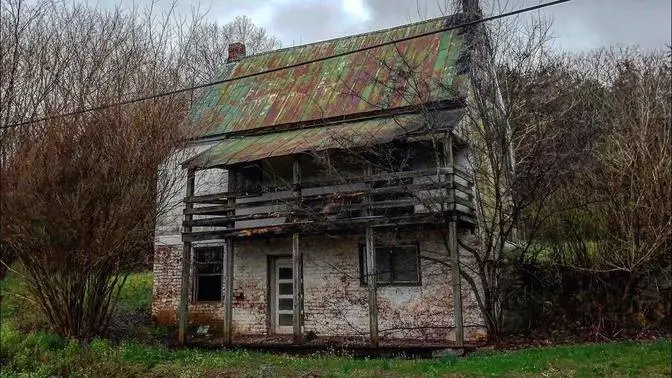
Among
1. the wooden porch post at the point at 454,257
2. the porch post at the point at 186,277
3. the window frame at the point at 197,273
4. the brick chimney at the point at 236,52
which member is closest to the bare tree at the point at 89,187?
the porch post at the point at 186,277

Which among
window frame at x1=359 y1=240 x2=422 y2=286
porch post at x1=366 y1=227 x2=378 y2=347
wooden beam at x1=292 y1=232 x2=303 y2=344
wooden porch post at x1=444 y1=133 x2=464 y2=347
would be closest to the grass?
wooden porch post at x1=444 y1=133 x2=464 y2=347

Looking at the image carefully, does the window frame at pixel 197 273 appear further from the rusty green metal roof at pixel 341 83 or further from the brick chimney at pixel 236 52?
the brick chimney at pixel 236 52

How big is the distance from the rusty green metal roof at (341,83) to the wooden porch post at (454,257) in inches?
61.0

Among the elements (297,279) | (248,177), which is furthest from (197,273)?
(297,279)

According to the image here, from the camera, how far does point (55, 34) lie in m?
19.1

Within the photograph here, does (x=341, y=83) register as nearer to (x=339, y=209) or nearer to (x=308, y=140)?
(x=308, y=140)

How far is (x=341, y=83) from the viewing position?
54.9ft

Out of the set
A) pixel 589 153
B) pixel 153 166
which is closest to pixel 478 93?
pixel 589 153

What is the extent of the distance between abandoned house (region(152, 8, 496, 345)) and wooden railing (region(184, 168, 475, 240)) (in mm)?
38

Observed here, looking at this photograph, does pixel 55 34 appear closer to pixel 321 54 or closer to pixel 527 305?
pixel 321 54

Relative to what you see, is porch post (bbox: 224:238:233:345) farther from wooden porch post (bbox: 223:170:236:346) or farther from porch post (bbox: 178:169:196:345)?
porch post (bbox: 178:169:196:345)

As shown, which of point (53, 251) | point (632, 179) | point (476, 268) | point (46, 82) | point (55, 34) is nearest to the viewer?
point (53, 251)

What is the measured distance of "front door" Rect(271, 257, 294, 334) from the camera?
15.4 m

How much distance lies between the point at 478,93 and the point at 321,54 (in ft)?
20.7
